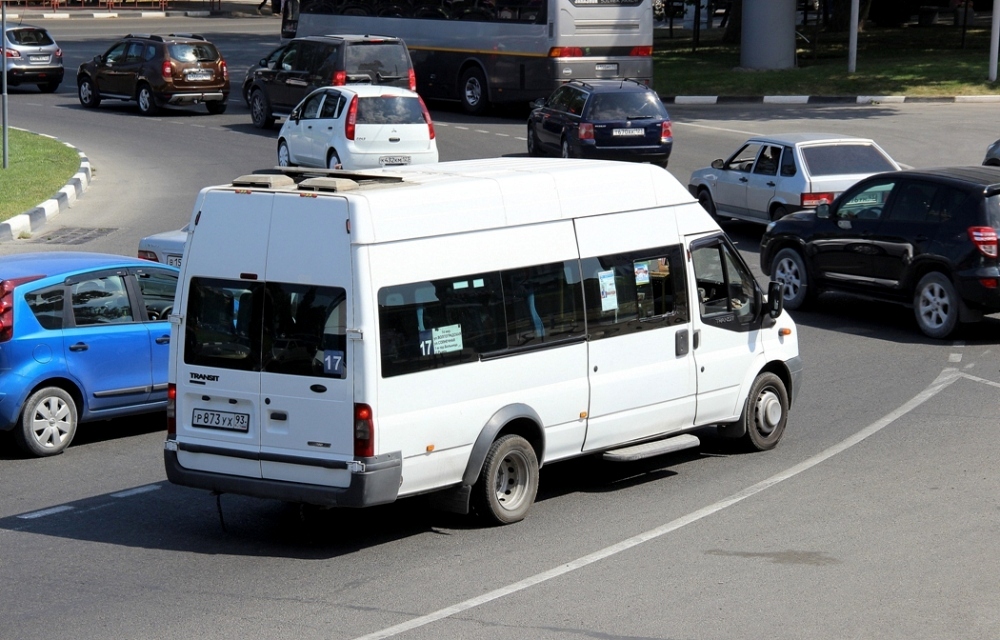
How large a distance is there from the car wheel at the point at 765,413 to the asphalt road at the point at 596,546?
0.55 feet

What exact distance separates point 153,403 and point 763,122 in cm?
2217

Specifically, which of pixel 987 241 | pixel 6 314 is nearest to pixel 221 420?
pixel 6 314

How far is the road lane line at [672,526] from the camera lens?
6848 mm

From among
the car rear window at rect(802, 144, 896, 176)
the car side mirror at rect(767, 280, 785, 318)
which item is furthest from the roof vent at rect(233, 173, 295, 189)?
the car rear window at rect(802, 144, 896, 176)

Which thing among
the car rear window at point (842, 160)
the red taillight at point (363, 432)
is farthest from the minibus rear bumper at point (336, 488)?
the car rear window at point (842, 160)

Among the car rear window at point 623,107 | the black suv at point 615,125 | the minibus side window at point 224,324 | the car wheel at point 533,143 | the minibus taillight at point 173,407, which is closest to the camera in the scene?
the minibus side window at point 224,324

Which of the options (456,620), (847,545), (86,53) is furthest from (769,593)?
(86,53)

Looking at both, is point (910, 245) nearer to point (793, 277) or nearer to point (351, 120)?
point (793, 277)

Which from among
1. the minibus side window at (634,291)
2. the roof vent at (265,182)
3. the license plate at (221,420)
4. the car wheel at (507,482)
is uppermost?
the roof vent at (265,182)

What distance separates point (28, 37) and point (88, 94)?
12.2ft

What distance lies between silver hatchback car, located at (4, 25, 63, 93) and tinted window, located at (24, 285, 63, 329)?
27.7 metres

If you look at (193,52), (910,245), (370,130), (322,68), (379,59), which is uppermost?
(193,52)

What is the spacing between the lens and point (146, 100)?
32500 millimetres

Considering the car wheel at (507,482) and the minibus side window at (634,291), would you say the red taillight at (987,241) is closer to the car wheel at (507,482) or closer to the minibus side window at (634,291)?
the minibus side window at (634,291)
